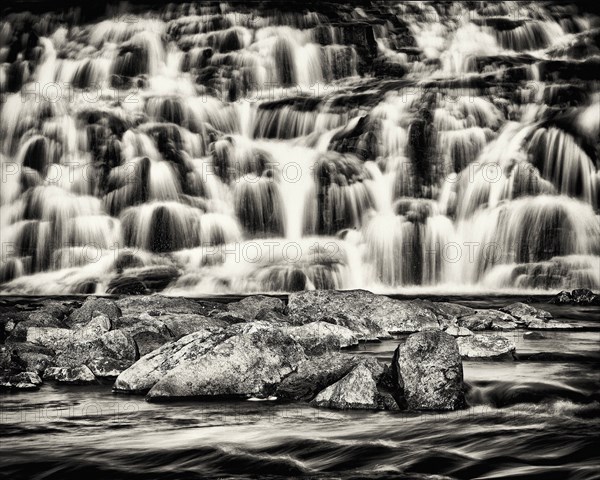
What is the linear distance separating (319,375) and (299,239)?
15.3 metres

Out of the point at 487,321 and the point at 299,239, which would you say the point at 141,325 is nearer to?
the point at 487,321

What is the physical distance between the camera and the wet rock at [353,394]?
9008 mm

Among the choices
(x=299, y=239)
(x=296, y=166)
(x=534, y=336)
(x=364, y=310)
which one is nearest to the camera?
(x=534, y=336)

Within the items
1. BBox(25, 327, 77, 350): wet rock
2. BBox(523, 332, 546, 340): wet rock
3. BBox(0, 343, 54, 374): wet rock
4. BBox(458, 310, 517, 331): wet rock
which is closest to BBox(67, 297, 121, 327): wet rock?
BBox(25, 327, 77, 350): wet rock

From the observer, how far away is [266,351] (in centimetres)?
993

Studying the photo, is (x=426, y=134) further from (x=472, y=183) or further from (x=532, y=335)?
(x=532, y=335)

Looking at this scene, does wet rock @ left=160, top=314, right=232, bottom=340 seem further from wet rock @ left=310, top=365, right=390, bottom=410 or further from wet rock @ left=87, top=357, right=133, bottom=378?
wet rock @ left=310, top=365, right=390, bottom=410

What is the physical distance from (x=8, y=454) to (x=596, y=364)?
24.7 ft

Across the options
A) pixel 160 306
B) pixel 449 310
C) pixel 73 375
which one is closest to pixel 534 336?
pixel 449 310

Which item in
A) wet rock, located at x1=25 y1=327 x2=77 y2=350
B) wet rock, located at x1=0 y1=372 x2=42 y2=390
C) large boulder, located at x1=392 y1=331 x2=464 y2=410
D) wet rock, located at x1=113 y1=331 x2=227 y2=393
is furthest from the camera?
wet rock, located at x1=25 y1=327 x2=77 y2=350

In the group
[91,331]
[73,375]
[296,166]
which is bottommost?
[73,375]

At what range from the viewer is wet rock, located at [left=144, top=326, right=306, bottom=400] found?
9.59 meters

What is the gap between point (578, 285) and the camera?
22359mm

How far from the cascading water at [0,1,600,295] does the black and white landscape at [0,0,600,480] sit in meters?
0.08
